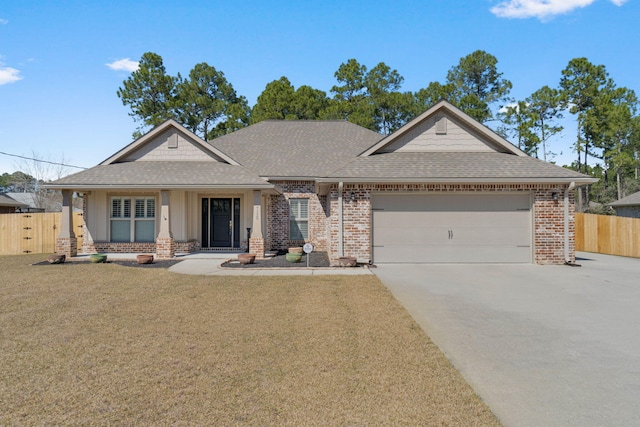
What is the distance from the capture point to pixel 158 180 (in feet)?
46.1

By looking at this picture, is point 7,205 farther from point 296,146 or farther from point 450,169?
point 450,169

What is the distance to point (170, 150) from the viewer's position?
15.8m

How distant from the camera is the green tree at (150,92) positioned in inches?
1287

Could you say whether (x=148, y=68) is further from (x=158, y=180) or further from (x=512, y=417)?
(x=512, y=417)

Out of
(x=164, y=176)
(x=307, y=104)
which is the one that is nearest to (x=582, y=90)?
(x=307, y=104)

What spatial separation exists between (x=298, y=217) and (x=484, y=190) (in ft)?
Answer: 25.1

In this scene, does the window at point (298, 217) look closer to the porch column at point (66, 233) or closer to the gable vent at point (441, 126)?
the gable vent at point (441, 126)

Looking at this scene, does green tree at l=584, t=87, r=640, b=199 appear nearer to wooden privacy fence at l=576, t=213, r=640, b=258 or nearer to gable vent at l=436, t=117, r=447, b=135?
wooden privacy fence at l=576, t=213, r=640, b=258

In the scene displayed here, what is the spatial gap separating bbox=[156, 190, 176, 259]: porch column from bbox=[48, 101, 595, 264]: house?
4 cm

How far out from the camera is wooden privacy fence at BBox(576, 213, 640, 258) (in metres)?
16.4

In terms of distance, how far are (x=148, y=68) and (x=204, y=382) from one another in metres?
35.0

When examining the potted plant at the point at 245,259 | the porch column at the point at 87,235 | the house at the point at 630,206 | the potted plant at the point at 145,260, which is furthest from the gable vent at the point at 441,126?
the house at the point at 630,206

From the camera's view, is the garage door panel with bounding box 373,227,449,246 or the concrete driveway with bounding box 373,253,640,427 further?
the garage door panel with bounding box 373,227,449,246

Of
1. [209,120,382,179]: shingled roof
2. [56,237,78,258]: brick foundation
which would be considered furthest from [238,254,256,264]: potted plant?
[56,237,78,258]: brick foundation
